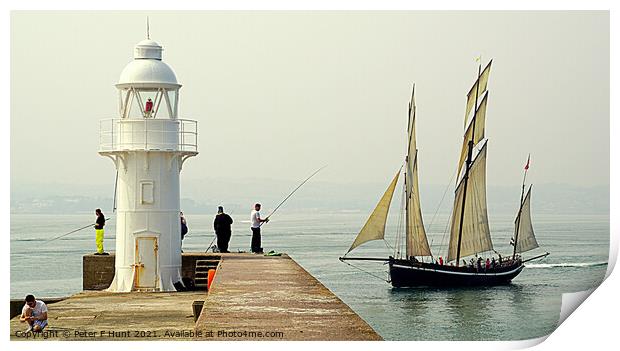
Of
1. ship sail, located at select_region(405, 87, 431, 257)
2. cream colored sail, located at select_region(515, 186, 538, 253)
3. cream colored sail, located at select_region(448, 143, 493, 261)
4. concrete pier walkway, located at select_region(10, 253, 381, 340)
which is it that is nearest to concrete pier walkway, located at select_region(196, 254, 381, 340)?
concrete pier walkway, located at select_region(10, 253, 381, 340)

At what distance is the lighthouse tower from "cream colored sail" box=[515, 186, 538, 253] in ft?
50.3

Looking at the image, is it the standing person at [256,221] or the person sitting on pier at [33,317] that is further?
the standing person at [256,221]

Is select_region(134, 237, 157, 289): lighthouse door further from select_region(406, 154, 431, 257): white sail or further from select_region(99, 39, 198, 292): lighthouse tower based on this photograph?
select_region(406, 154, 431, 257): white sail

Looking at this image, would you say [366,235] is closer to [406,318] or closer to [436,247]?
[406,318]

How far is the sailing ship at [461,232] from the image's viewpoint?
3291 centimetres

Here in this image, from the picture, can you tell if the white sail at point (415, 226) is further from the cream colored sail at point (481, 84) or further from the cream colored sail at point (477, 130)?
the cream colored sail at point (481, 84)

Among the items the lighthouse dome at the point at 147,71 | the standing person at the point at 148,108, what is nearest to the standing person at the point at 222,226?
the standing person at the point at 148,108

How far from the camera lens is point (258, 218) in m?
19.5

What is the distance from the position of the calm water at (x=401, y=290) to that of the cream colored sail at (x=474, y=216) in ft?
4.76

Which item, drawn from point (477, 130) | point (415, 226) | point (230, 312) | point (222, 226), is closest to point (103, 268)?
point (222, 226)

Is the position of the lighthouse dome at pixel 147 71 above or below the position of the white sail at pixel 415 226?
above

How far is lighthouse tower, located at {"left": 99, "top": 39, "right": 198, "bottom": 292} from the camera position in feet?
62.6

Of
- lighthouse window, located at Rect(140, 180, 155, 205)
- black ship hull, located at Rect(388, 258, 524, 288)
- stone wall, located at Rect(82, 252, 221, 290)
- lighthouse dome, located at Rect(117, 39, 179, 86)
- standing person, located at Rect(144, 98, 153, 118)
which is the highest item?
lighthouse dome, located at Rect(117, 39, 179, 86)
